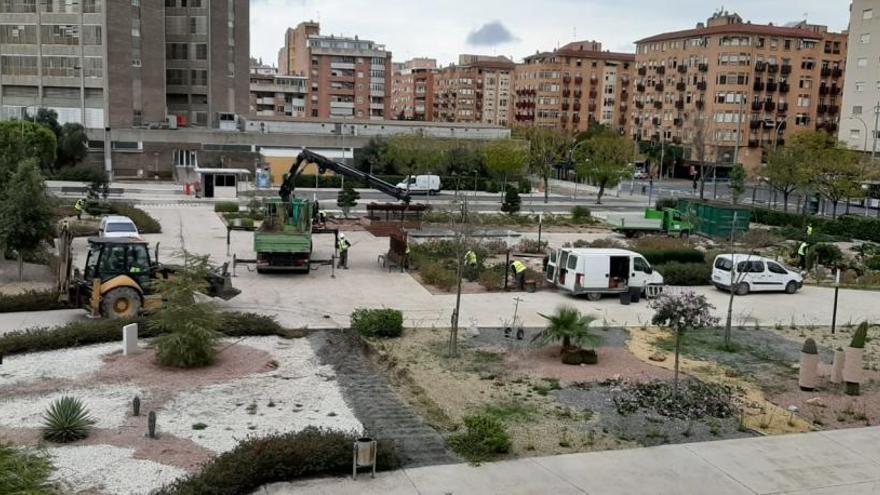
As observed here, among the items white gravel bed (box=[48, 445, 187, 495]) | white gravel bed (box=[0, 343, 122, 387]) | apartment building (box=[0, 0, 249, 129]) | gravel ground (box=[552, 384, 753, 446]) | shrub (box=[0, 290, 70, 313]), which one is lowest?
gravel ground (box=[552, 384, 753, 446])

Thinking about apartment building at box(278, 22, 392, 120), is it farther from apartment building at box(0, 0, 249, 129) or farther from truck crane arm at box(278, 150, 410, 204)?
truck crane arm at box(278, 150, 410, 204)

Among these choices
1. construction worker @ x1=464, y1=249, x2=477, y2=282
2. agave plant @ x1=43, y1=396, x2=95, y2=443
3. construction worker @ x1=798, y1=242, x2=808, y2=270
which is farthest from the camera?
construction worker @ x1=798, y1=242, x2=808, y2=270

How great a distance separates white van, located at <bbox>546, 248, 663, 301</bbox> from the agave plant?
16.4 metres

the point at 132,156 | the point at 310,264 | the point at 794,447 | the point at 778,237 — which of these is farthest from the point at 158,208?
the point at 794,447

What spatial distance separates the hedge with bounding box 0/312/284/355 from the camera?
57.5ft

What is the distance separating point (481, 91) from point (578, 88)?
84.6 ft

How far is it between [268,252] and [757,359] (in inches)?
614

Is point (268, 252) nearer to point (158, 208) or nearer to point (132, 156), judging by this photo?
point (158, 208)

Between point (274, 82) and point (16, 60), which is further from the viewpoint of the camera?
point (274, 82)

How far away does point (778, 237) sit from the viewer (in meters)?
42.4

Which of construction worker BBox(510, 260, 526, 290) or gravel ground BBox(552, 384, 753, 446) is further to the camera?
construction worker BBox(510, 260, 526, 290)

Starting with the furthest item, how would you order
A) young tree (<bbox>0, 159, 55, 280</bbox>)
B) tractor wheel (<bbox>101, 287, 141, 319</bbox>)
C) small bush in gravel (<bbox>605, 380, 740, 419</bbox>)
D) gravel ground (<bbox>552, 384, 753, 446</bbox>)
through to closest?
1. young tree (<bbox>0, 159, 55, 280</bbox>)
2. tractor wheel (<bbox>101, 287, 141, 319</bbox>)
3. small bush in gravel (<bbox>605, 380, 740, 419</bbox>)
4. gravel ground (<bbox>552, 384, 753, 446</bbox>)

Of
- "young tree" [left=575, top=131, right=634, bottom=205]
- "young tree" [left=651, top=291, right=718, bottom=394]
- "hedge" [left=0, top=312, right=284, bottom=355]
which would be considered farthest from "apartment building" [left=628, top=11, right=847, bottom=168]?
"hedge" [left=0, top=312, right=284, bottom=355]

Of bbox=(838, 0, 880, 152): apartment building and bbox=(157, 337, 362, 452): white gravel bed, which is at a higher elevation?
bbox=(838, 0, 880, 152): apartment building
